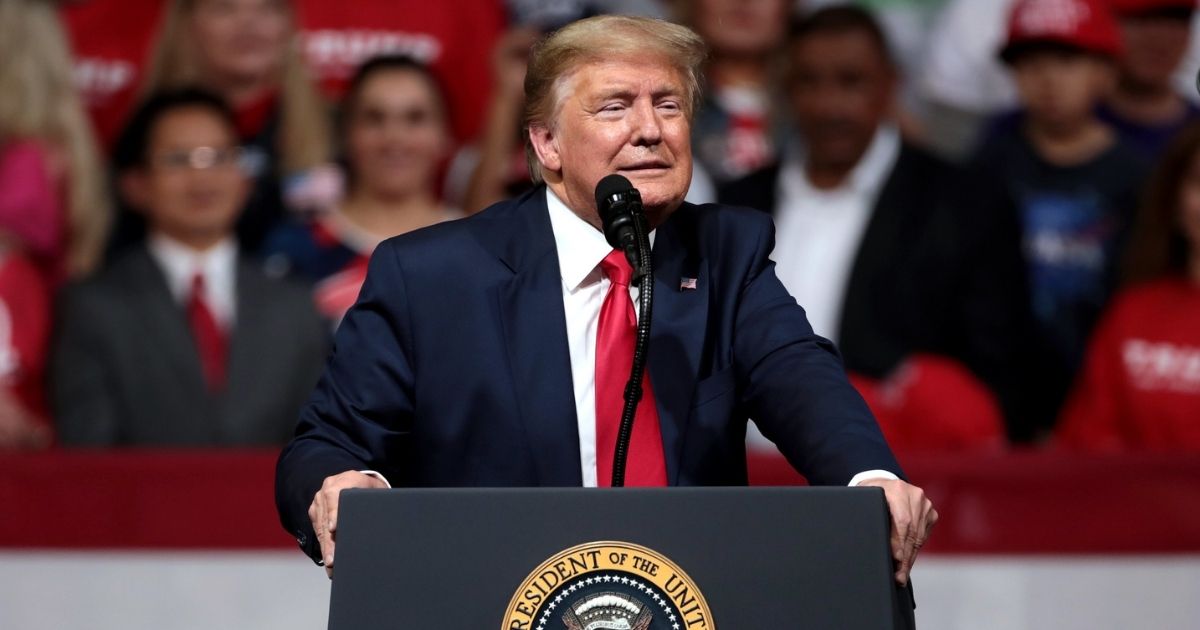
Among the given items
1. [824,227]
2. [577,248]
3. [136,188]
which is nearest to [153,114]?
[136,188]

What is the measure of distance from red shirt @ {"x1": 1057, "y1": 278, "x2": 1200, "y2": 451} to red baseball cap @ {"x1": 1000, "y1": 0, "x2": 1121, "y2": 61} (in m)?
0.79

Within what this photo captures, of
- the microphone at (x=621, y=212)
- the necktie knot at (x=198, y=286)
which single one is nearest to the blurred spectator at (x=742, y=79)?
the necktie knot at (x=198, y=286)

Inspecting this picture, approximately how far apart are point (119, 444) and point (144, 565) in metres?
0.48

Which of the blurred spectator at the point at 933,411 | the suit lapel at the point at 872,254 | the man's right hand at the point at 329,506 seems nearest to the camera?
the man's right hand at the point at 329,506

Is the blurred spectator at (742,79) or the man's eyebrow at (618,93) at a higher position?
the man's eyebrow at (618,93)

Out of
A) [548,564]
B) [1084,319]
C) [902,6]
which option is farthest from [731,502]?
[902,6]

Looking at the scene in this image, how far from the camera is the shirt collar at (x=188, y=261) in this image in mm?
4203

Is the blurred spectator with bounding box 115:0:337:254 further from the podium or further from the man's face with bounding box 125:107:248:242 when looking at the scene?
the podium

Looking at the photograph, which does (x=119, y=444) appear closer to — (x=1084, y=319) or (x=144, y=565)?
(x=144, y=565)

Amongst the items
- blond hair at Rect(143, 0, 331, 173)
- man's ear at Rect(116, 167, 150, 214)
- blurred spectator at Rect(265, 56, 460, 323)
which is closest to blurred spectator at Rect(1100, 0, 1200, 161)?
blurred spectator at Rect(265, 56, 460, 323)

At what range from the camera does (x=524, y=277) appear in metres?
2.11

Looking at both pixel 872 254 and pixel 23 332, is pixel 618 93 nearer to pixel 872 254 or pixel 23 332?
pixel 872 254

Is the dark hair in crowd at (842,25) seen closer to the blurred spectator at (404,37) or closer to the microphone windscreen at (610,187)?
the blurred spectator at (404,37)

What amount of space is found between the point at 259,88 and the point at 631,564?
3.37m
